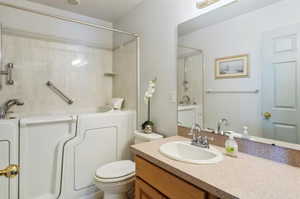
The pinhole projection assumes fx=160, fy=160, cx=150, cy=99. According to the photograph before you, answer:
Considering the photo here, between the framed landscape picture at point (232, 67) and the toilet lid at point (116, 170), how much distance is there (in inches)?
46.7

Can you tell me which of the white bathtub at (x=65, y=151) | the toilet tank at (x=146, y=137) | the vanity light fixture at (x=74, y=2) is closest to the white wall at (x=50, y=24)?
the vanity light fixture at (x=74, y=2)

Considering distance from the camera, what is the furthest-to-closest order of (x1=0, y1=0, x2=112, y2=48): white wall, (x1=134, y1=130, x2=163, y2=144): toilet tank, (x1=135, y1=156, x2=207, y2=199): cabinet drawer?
(x1=0, y1=0, x2=112, y2=48): white wall
(x1=134, y1=130, x2=163, y2=144): toilet tank
(x1=135, y1=156, x2=207, y2=199): cabinet drawer

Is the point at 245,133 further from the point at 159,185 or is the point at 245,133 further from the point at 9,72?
the point at 9,72

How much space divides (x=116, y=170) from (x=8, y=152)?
931mm

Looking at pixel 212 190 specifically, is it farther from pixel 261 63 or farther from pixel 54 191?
pixel 54 191

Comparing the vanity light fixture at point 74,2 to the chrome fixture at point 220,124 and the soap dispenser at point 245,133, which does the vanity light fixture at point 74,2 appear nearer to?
the chrome fixture at point 220,124

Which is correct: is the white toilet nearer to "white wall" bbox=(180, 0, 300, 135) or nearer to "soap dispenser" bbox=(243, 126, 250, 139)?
"white wall" bbox=(180, 0, 300, 135)

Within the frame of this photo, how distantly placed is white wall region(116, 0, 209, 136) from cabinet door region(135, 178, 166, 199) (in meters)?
0.70

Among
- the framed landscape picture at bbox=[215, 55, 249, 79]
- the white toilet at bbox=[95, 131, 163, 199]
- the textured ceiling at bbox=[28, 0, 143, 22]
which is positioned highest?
the textured ceiling at bbox=[28, 0, 143, 22]

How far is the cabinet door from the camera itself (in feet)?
3.24

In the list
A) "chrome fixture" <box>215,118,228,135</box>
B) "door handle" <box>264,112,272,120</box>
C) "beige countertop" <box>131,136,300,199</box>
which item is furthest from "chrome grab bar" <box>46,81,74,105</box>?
"door handle" <box>264,112,272,120</box>

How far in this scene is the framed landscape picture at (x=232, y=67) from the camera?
1.15m

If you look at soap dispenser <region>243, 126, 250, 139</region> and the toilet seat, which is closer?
soap dispenser <region>243, 126, 250, 139</region>

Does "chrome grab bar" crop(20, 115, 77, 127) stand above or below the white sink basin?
above
